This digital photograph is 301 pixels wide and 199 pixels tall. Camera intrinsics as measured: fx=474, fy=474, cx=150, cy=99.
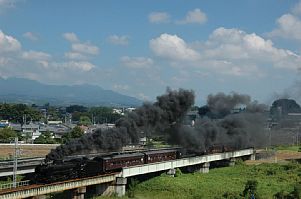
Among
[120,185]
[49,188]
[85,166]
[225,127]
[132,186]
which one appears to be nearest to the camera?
[49,188]

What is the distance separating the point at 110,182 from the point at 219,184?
16672 mm

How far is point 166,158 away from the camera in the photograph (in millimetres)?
72812

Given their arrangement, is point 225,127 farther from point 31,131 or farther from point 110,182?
point 31,131

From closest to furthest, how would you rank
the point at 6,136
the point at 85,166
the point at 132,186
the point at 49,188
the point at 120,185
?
the point at 49,188, the point at 85,166, the point at 120,185, the point at 132,186, the point at 6,136

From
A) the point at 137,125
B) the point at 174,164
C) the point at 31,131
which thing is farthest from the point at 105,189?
the point at 31,131

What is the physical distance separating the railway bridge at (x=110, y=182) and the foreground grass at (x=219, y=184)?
2.06m

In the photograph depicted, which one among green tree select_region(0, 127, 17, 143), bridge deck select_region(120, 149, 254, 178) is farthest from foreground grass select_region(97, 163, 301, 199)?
green tree select_region(0, 127, 17, 143)

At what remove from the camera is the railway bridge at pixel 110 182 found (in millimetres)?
44188

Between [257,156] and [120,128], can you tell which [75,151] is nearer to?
[120,128]

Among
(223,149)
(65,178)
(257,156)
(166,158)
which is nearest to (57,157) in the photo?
(65,178)

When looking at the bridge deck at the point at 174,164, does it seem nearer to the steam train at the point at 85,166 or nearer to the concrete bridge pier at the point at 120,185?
the steam train at the point at 85,166

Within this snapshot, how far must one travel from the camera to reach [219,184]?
65.8 m

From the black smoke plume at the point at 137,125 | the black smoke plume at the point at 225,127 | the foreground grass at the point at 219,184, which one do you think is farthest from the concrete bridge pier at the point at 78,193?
the black smoke plume at the point at 225,127

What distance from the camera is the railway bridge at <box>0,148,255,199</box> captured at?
44188 mm
